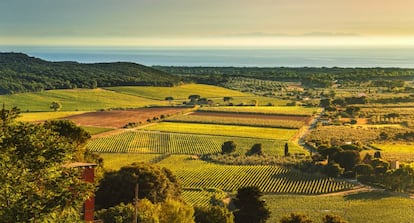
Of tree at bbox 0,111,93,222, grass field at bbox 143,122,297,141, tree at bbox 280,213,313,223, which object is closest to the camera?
tree at bbox 0,111,93,222

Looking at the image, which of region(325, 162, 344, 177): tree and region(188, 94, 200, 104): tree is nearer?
region(325, 162, 344, 177): tree

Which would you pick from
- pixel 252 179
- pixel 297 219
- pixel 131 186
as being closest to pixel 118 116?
pixel 252 179

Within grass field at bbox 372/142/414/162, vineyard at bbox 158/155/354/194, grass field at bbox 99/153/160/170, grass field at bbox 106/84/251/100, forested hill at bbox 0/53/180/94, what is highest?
forested hill at bbox 0/53/180/94

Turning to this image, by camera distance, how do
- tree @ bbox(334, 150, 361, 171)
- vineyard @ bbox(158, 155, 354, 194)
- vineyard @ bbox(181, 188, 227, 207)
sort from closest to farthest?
vineyard @ bbox(181, 188, 227, 207), vineyard @ bbox(158, 155, 354, 194), tree @ bbox(334, 150, 361, 171)

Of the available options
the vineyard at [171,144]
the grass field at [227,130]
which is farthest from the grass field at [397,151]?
the grass field at [227,130]

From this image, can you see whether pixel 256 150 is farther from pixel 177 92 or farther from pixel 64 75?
pixel 64 75

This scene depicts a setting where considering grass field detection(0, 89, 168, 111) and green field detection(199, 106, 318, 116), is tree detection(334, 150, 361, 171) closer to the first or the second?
green field detection(199, 106, 318, 116)

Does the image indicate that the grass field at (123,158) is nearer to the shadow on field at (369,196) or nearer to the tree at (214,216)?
the shadow on field at (369,196)

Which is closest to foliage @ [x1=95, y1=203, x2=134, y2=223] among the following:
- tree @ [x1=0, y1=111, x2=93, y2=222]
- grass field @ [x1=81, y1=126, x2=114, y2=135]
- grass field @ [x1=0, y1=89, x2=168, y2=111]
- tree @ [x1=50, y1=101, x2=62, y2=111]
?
tree @ [x1=0, y1=111, x2=93, y2=222]

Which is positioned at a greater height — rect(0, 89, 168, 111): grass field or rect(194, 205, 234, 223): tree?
rect(194, 205, 234, 223): tree
